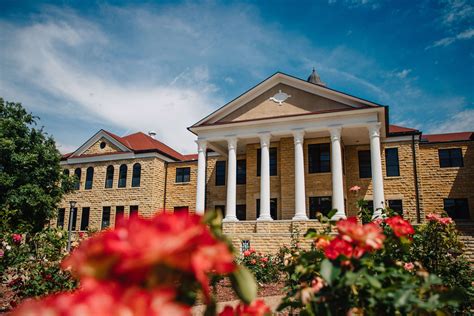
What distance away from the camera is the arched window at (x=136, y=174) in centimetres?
2975

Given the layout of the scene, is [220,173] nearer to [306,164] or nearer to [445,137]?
[306,164]

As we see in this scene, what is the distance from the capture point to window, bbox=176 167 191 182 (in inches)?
1179

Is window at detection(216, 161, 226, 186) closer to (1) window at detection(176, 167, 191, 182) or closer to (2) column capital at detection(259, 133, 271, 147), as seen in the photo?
(1) window at detection(176, 167, 191, 182)

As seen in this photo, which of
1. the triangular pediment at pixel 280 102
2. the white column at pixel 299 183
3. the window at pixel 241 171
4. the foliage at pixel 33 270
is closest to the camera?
the foliage at pixel 33 270

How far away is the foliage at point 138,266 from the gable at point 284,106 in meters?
21.7

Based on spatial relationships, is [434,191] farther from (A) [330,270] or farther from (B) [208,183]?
Result: (A) [330,270]

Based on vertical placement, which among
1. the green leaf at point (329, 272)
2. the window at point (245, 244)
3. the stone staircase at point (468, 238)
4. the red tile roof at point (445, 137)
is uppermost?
the red tile roof at point (445, 137)

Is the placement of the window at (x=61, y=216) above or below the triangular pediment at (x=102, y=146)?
below

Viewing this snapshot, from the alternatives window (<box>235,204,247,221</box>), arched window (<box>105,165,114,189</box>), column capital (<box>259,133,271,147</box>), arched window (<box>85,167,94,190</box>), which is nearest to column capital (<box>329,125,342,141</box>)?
column capital (<box>259,133,271,147</box>)

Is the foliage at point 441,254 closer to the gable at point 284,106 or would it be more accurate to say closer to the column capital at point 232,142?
the gable at point 284,106

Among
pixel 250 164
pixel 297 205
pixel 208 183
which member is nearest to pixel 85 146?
pixel 208 183

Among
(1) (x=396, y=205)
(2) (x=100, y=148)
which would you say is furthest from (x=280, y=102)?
(2) (x=100, y=148)

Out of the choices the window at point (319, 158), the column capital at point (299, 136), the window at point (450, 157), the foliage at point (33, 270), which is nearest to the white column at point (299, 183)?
the column capital at point (299, 136)

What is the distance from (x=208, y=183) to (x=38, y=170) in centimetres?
1211
